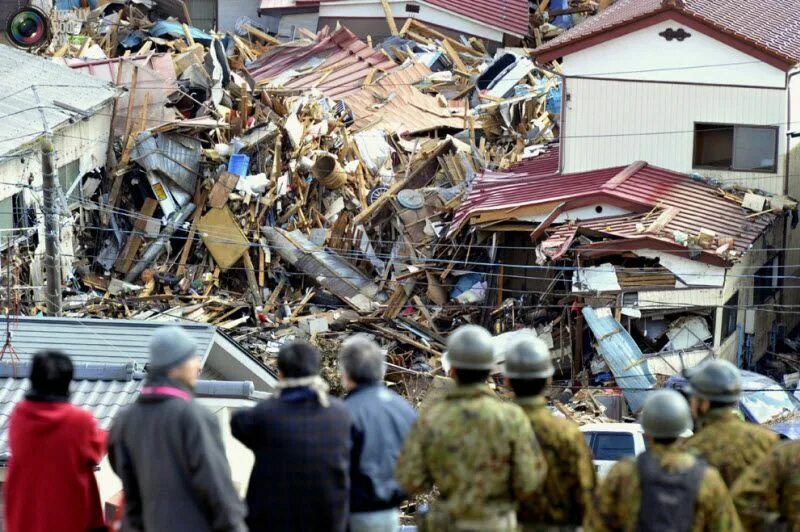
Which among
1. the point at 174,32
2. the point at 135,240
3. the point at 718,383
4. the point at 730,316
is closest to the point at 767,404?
the point at 730,316

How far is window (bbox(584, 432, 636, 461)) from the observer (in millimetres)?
14988

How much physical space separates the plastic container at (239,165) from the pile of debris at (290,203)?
29 millimetres

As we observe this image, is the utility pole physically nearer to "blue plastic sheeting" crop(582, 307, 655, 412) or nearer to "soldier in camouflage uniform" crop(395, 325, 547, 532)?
"blue plastic sheeting" crop(582, 307, 655, 412)

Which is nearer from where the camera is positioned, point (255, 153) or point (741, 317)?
point (741, 317)

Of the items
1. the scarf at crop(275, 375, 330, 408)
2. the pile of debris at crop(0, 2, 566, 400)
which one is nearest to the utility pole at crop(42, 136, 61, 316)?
the pile of debris at crop(0, 2, 566, 400)

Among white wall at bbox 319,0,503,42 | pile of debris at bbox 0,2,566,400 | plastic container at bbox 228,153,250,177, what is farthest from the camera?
white wall at bbox 319,0,503,42

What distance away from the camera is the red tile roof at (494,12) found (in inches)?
1467

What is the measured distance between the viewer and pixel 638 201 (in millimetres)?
20875

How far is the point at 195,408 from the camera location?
229 inches

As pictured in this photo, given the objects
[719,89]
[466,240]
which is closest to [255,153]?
[466,240]

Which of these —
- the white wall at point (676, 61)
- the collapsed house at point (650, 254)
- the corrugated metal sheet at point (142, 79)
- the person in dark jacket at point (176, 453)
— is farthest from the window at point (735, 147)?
the person in dark jacket at point (176, 453)

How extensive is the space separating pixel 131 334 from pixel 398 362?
31.7 feet

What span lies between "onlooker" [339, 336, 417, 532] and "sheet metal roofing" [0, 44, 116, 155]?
→ 58.1 feet

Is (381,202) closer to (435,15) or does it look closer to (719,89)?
(719,89)
